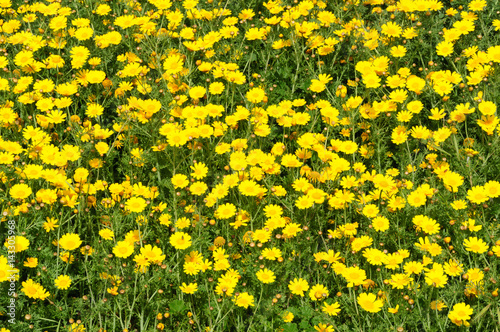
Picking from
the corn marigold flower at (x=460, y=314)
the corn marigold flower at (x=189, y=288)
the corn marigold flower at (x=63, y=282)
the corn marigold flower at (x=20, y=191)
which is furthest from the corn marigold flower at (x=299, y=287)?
the corn marigold flower at (x=20, y=191)

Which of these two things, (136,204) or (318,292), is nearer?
(318,292)

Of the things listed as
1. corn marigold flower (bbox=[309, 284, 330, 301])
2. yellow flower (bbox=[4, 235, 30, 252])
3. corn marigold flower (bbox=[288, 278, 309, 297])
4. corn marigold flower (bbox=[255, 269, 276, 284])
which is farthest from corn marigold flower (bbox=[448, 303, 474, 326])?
yellow flower (bbox=[4, 235, 30, 252])

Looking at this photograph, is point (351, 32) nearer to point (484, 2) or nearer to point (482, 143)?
point (484, 2)

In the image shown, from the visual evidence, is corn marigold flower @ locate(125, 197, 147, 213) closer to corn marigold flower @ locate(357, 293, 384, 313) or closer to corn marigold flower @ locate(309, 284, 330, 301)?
corn marigold flower @ locate(309, 284, 330, 301)

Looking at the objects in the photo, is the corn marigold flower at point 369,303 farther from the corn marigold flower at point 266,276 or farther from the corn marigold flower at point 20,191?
the corn marigold flower at point 20,191

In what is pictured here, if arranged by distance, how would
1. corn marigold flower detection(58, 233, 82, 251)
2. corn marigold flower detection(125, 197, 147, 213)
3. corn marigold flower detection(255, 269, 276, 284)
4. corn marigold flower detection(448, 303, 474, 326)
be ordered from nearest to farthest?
corn marigold flower detection(448, 303, 474, 326) < corn marigold flower detection(255, 269, 276, 284) < corn marigold flower detection(58, 233, 82, 251) < corn marigold flower detection(125, 197, 147, 213)

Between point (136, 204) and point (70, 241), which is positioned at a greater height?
point (136, 204)

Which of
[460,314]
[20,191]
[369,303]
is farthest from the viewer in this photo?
[20,191]

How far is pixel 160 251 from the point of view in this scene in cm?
316

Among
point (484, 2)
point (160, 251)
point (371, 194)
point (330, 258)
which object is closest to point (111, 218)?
point (160, 251)

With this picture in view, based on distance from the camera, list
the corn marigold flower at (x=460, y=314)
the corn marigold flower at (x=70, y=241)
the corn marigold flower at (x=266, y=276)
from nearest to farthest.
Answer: the corn marigold flower at (x=460, y=314), the corn marigold flower at (x=266, y=276), the corn marigold flower at (x=70, y=241)

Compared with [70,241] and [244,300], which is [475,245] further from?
[70,241]

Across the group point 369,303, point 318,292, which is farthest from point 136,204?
point 369,303

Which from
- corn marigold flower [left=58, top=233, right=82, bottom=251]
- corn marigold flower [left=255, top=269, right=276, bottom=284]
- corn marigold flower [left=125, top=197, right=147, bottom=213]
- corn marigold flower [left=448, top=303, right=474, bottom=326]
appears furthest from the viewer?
corn marigold flower [left=125, top=197, right=147, bottom=213]
